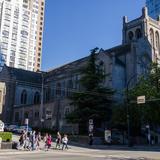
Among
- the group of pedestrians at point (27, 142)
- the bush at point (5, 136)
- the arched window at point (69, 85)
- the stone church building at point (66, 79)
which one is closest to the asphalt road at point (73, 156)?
the group of pedestrians at point (27, 142)

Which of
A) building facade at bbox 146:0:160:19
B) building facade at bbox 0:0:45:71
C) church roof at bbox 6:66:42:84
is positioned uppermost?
building facade at bbox 146:0:160:19

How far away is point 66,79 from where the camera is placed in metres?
82.8

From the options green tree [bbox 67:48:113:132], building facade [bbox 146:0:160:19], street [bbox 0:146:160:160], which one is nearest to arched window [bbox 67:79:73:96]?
green tree [bbox 67:48:113:132]

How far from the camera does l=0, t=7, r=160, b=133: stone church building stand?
67000 mm

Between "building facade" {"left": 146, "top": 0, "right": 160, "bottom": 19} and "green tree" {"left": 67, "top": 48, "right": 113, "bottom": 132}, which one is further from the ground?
"building facade" {"left": 146, "top": 0, "right": 160, "bottom": 19}

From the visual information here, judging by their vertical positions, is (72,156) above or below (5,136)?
below

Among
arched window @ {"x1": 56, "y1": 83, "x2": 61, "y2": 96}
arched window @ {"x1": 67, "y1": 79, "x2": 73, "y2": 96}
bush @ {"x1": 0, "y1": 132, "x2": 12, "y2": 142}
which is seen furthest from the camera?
arched window @ {"x1": 56, "y1": 83, "x2": 61, "y2": 96}

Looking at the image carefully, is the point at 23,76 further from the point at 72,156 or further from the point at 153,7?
the point at 153,7

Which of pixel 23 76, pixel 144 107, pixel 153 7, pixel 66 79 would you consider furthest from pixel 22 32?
pixel 144 107

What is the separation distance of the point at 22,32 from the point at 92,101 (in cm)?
10254

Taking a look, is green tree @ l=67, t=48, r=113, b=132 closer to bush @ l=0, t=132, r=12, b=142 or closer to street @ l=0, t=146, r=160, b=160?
bush @ l=0, t=132, r=12, b=142

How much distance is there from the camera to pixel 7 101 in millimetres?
89188

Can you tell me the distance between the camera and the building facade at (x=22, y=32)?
445 feet

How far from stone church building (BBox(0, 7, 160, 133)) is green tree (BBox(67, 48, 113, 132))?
19.5ft
